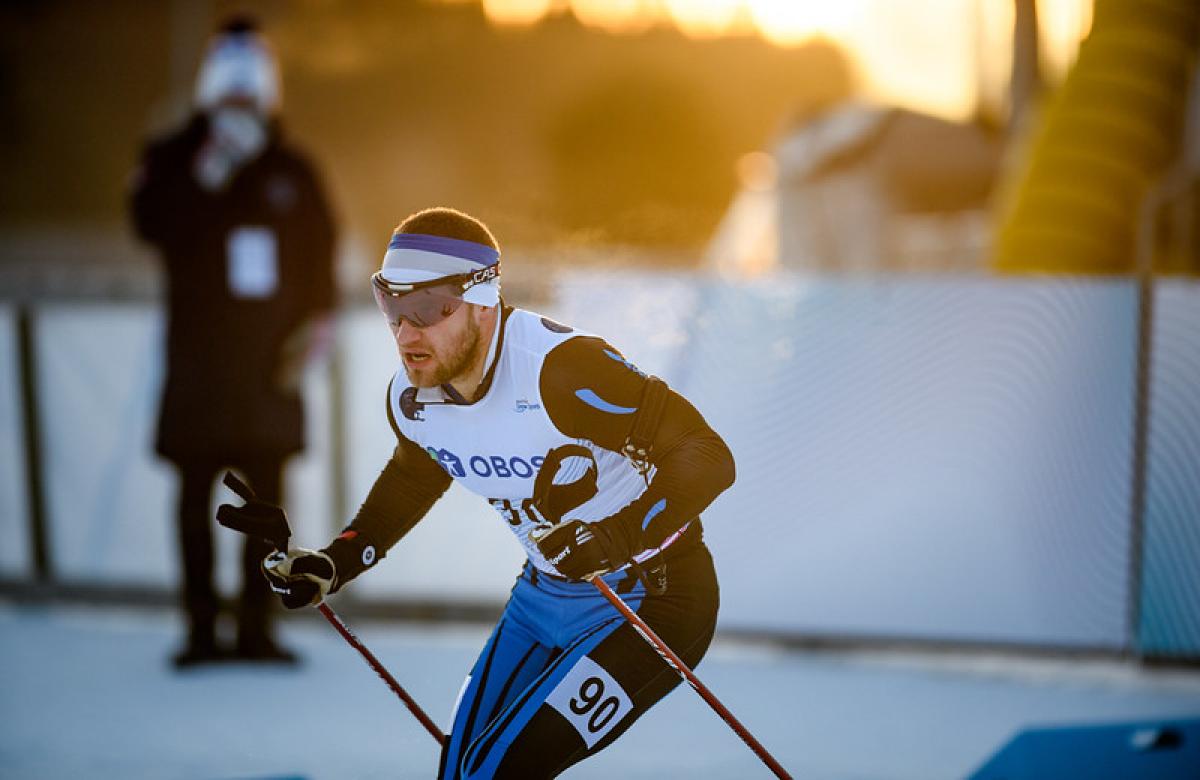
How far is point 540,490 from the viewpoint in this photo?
7.61ft

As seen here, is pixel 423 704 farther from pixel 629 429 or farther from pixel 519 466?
pixel 629 429

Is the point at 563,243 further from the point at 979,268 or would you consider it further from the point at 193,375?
the point at 193,375

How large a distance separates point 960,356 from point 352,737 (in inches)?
116

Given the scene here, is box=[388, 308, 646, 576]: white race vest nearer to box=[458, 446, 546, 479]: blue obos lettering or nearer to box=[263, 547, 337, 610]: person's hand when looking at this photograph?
box=[458, 446, 546, 479]: blue obos lettering

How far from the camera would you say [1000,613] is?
16.8 ft

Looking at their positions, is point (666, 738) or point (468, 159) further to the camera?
point (468, 159)

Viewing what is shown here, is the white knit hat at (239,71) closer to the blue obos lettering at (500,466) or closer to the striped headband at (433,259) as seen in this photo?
the striped headband at (433,259)

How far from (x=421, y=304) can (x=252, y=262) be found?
2.63 metres

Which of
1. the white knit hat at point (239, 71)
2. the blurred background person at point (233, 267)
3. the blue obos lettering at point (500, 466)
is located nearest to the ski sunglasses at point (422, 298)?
the blue obos lettering at point (500, 466)

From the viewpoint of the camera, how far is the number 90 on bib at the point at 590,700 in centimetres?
248

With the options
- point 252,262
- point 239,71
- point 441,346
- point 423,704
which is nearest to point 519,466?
point 441,346

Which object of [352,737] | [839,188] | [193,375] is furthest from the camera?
[839,188]

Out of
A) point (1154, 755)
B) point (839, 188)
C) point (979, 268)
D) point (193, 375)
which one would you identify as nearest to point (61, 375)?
point (193, 375)

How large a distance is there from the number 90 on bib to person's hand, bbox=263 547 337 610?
0.55 meters
